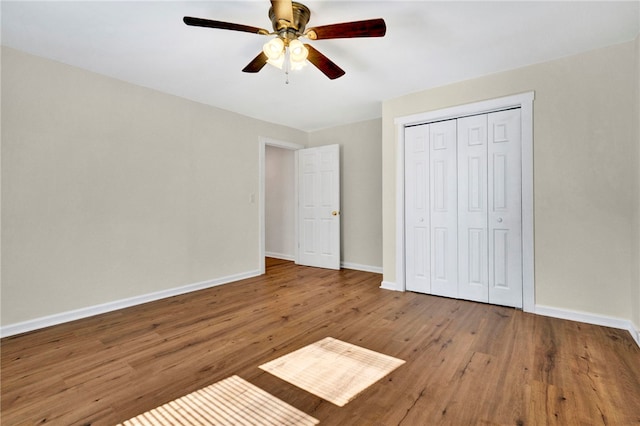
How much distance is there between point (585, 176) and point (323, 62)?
8.46ft

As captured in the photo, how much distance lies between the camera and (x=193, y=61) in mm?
2834

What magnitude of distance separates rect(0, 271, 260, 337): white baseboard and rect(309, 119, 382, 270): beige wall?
7.06 ft

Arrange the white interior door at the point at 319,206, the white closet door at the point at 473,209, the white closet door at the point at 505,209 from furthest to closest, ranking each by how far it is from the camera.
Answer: the white interior door at the point at 319,206 → the white closet door at the point at 473,209 → the white closet door at the point at 505,209

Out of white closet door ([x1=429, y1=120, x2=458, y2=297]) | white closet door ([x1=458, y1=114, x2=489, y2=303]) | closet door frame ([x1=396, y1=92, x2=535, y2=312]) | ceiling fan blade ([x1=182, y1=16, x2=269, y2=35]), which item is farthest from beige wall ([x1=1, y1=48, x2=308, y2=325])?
closet door frame ([x1=396, y1=92, x2=535, y2=312])

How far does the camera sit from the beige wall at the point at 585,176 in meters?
2.55

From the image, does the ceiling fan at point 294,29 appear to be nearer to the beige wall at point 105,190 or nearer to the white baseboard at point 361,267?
the beige wall at point 105,190

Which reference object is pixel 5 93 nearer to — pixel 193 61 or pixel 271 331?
pixel 193 61

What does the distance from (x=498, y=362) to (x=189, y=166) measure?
3.82 m

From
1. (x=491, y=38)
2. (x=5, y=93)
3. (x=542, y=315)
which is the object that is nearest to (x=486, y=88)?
(x=491, y=38)

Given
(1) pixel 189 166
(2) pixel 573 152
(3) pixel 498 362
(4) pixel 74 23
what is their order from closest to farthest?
(3) pixel 498 362, (4) pixel 74 23, (2) pixel 573 152, (1) pixel 189 166

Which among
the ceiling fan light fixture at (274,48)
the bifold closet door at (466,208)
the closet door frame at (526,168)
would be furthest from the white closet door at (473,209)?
the ceiling fan light fixture at (274,48)

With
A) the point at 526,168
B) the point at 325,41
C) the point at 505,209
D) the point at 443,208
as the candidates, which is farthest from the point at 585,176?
the point at 325,41

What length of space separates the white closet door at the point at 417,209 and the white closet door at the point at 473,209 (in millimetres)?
377

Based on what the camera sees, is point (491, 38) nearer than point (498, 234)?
Yes
